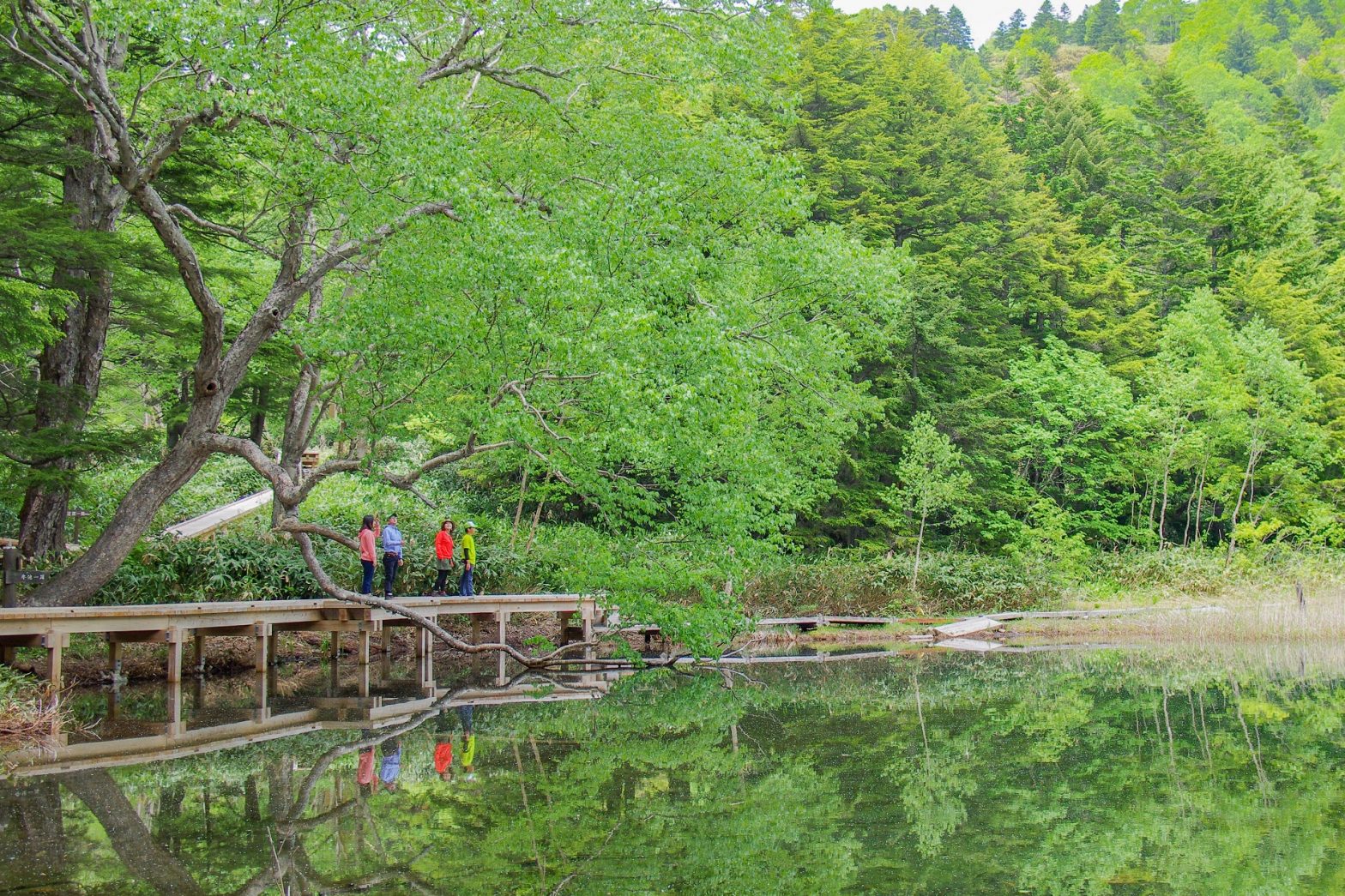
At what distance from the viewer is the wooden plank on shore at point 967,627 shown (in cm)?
2183

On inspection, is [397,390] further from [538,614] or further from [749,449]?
[538,614]

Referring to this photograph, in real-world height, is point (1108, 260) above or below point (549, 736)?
above

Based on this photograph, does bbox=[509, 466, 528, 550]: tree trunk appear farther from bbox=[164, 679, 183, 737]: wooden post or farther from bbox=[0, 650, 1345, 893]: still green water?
bbox=[0, 650, 1345, 893]: still green water

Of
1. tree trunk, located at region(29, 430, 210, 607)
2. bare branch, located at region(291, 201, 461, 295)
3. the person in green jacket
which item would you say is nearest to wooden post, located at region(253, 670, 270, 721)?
tree trunk, located at region(29, 430, 210, 607)

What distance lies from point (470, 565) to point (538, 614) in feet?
15.0

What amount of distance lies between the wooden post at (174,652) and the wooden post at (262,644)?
3.68 feet

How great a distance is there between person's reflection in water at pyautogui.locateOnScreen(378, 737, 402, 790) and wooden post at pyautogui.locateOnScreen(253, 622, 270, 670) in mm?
5241

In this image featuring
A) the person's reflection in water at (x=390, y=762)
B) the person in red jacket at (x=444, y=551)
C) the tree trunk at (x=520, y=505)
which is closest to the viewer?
the person's reflection in water at (x=390, y=762)

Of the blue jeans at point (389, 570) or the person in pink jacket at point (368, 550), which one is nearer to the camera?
the person in pink jacket at point (368, 550)

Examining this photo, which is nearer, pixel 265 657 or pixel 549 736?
pixel 549 736

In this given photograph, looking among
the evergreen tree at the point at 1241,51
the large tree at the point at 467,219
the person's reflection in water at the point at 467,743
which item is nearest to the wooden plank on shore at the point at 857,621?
the large tree at the point at 467,219

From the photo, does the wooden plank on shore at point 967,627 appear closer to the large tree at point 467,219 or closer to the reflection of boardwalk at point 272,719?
the large tree at point 467,219

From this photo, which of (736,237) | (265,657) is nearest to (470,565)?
(265,657)

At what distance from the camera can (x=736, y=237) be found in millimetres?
16578
